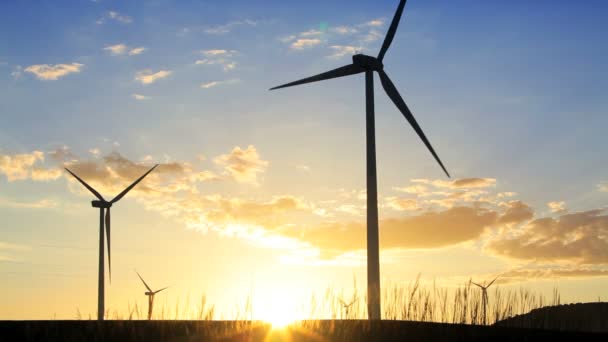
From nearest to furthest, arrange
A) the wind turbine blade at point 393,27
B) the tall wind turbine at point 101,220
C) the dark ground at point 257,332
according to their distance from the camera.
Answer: the dark ground at point 257,332
the wind turbine blade at point 393,27
the tall wind turbine at point 101,220

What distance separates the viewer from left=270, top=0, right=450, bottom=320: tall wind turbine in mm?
44875

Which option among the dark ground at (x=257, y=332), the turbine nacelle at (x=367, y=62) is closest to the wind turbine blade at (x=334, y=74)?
the turbine nacelle at (x=367, y=62)

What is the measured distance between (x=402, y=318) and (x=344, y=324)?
3.80m

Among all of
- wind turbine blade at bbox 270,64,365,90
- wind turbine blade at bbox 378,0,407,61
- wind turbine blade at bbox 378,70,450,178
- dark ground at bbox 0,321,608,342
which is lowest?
dark ground at bbox 0,321,608,342

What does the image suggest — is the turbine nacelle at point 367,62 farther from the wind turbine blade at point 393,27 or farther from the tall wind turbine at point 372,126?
the wind turbine blade at point 393,27

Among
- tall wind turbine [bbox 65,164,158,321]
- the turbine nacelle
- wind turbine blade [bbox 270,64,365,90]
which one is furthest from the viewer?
tall wind turbine [bbox 65,164,158,321]

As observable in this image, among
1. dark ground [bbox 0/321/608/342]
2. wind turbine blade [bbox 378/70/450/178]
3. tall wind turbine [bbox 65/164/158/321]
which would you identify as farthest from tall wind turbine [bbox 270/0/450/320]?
tall wind turbine [bbox 65/164/158/321]

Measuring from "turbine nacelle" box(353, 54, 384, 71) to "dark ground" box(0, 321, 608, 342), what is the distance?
1031 inches

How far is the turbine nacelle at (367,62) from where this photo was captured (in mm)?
55719

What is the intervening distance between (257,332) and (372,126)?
828 inches

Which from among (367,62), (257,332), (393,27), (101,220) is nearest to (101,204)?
(101,220)

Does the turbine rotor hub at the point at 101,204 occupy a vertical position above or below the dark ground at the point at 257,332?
above

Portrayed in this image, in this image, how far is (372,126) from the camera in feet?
163

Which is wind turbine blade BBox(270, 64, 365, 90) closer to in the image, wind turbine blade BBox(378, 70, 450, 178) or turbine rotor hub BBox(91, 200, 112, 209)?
wind turbine blade BBox(378, 70, 450, 178)
